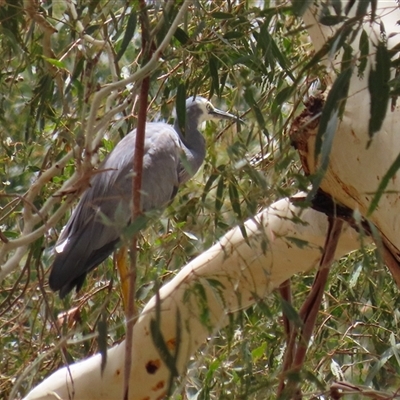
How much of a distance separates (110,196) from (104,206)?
0.92 ft

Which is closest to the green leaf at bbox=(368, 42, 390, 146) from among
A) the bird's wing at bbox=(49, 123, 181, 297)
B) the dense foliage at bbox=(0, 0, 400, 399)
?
the dense foliage at bbox=(0, 0, 400, 399)

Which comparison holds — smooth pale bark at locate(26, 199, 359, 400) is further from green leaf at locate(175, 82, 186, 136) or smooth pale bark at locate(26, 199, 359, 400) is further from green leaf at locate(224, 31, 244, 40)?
green leaf at locate(224, 31, 244, 40)

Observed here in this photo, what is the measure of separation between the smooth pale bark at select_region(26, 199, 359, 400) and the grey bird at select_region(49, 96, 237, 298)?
0.53 meters

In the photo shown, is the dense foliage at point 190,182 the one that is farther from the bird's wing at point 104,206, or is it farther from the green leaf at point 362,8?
the green leaf at point 362,8

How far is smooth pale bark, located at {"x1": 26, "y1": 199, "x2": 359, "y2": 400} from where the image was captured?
151 cm

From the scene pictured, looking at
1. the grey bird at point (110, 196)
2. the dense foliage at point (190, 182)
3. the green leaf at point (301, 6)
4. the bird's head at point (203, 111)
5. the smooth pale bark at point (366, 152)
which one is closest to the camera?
the green leaf at point (301, 6)

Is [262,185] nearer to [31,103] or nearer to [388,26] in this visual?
[388,26]

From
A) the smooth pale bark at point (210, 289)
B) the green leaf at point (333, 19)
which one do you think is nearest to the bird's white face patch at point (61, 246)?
the smooth pale bark at point (210, 289)

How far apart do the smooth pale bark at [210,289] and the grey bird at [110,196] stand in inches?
20.7

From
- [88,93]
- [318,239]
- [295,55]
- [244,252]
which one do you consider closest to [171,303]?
[244,252]

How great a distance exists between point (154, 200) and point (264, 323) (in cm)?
60

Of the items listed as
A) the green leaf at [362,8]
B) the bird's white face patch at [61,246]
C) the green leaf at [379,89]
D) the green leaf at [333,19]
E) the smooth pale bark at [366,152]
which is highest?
the green leaf at [362,8]

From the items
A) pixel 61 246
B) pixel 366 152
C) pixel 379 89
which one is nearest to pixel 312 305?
pixel 366 152

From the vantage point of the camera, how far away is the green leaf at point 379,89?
3.26ft
